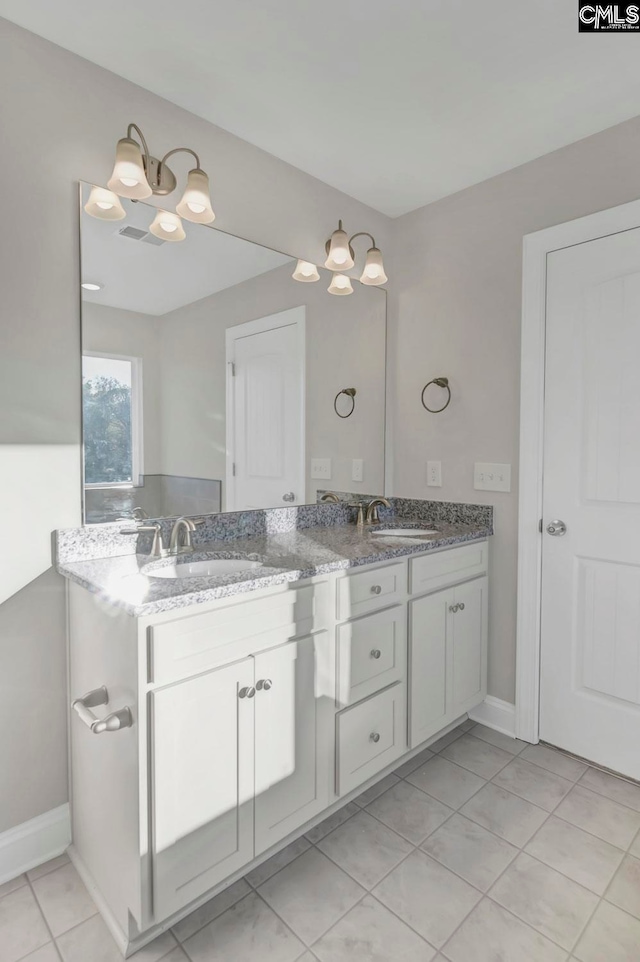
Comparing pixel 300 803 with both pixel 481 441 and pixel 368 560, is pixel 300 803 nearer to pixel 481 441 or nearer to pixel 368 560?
pixel 368 560

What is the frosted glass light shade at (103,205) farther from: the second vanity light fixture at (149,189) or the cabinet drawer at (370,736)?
the cabinet drawer at (370,736)

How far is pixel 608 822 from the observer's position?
69.4 inches

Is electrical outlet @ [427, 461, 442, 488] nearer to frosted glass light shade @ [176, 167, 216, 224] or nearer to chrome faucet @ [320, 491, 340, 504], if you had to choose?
chrome faucet @ [320, 491, 340, 504]

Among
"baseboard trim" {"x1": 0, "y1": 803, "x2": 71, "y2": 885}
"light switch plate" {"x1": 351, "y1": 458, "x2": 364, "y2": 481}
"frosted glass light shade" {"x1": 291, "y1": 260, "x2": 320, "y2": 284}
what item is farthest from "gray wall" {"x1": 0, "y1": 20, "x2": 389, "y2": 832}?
"light switch plate" {"x1": 351, "y1": 458, "x2": 364, "y2": 481}

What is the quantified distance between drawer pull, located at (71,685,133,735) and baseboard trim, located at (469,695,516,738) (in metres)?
1.70

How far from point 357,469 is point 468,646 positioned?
0.95 m

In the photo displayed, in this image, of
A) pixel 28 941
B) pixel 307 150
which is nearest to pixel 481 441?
pixel 307 150

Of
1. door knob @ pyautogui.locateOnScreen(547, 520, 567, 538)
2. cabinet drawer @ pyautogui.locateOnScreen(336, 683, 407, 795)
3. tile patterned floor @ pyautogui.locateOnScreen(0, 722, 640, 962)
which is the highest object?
door knob @ pyautogui.locateOnScreen(547, 520, 567, 538)

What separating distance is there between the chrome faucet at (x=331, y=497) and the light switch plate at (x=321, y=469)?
7 cm

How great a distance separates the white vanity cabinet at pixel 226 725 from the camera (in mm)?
1246

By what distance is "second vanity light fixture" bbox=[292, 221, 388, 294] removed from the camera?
2240mm

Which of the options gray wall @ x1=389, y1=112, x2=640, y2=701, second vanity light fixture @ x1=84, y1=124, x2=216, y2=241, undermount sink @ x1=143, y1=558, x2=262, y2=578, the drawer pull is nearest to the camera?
the drawer pull

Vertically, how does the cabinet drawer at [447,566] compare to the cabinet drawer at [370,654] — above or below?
above

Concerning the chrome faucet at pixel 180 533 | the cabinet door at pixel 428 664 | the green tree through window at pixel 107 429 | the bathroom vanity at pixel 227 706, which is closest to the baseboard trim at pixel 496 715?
the cabinet door at pixel 428 664
